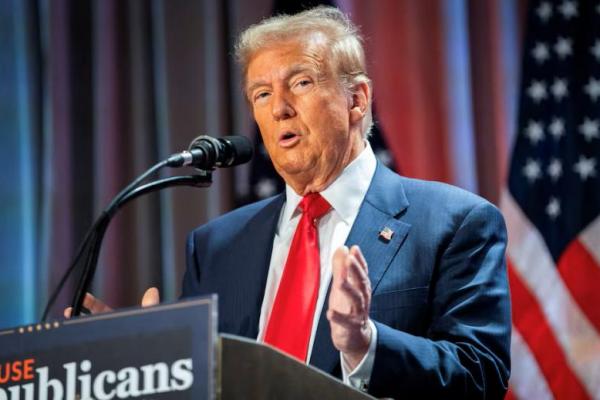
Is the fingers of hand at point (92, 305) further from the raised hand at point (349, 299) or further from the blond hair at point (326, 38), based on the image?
the blond hair at point (326, 38)

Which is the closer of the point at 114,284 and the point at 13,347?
the point at 13,347

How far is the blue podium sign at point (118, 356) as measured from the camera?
5.01 ft

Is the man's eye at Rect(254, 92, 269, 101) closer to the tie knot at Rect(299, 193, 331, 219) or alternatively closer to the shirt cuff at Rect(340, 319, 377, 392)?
the tie knot at Rect(299, 193, 331, 219)

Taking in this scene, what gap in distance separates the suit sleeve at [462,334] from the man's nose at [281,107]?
528mm

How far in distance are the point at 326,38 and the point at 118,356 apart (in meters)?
1.40

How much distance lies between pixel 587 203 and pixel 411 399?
6.70 ft

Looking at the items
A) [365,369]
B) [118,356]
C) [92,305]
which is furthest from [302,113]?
[118,356]

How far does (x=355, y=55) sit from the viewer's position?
2.80 m

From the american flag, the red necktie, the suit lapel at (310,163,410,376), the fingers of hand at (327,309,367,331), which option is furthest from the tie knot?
the american flag

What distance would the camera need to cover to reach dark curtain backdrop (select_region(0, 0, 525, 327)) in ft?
13.4

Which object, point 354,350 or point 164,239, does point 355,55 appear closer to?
point 354,350

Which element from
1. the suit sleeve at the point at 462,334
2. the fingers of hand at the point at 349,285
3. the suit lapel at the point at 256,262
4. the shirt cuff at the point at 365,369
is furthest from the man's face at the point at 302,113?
the fingers of hand at the point at 349,285

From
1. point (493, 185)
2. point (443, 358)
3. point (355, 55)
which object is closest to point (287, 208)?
point (355, 55)

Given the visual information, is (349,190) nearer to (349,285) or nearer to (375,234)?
(375,234)
